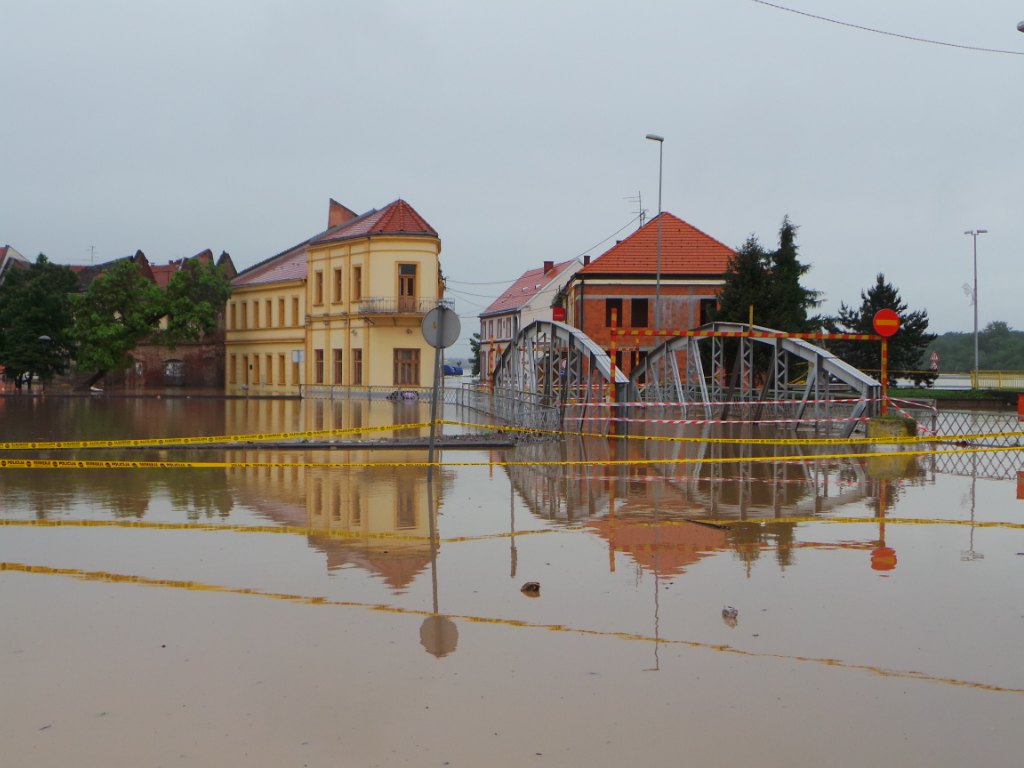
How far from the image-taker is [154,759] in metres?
4.62

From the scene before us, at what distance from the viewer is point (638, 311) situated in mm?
52688

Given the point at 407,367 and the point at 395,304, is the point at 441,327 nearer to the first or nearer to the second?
the point at 395,304

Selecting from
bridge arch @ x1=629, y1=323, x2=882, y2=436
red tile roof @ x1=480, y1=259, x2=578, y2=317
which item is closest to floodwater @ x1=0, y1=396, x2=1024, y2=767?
bridge arch @ x1=629, y1=323, x2=882, y2=436

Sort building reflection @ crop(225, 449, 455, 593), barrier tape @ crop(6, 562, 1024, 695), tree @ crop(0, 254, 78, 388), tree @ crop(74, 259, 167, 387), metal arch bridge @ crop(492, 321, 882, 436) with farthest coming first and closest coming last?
tree @ crop(0, 254, 78, 388), tree @ crop(74, 259, 167, 387), metal arch bridge @ crop(492, 321, 882, 436), building reflection @ crop(225, 449, 455, 593), barrier tape @ crop(6, 562, 1024, 695)

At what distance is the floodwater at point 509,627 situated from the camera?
192 inches

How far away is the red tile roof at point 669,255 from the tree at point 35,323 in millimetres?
28007

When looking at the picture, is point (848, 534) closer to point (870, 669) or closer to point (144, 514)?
point (870, 669)

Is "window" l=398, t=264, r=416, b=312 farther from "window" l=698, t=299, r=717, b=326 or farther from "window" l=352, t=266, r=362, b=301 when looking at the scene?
"window" l=698, t=299, r=717, b=326

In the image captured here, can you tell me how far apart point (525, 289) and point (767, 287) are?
171 ft

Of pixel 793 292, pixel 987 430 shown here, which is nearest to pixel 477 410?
pixel 793 292

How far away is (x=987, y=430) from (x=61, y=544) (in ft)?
79.4

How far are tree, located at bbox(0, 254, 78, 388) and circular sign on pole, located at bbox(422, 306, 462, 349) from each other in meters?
45.6

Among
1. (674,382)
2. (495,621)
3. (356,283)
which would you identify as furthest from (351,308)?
(495,621)

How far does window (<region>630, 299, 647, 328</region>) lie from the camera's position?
172ft
